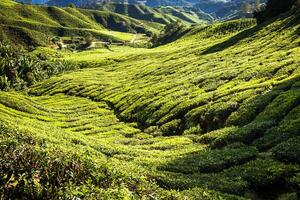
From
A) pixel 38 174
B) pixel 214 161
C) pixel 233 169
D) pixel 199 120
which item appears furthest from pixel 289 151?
pixel 199 120

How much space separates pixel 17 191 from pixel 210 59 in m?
96.7

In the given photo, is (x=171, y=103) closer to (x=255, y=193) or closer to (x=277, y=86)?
(x=277, y=86)

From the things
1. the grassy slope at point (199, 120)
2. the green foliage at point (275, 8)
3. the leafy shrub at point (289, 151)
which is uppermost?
the green foliage at point (275, 8)

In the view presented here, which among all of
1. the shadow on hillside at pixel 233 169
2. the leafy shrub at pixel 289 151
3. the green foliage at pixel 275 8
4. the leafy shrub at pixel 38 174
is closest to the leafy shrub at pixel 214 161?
the shadow on hillside at pixel 233 169

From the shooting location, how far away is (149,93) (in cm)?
8994

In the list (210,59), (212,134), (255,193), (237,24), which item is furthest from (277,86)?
(237,24)

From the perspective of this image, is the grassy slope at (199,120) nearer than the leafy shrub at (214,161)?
Yes

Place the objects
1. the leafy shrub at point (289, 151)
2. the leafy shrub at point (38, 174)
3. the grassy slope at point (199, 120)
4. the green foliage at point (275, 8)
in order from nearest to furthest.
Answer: the leafy shrub at point (38, 174)
the grassy slope at point (199, 120)
the leafy shrub at point (289, 151)
the green foliage at point (275, 8)

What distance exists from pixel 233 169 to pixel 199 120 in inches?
1005

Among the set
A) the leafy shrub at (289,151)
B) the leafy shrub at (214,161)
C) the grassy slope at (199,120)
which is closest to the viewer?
the grassy slope at (199,120)

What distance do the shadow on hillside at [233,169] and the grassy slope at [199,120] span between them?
90 millimetres

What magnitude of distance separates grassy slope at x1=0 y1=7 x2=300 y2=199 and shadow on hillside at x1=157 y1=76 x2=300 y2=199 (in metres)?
0.09

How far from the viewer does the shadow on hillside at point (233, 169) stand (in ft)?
91.4

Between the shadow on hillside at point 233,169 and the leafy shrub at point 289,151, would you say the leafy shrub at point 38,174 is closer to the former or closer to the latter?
the shadow on hillside at point 233,169
